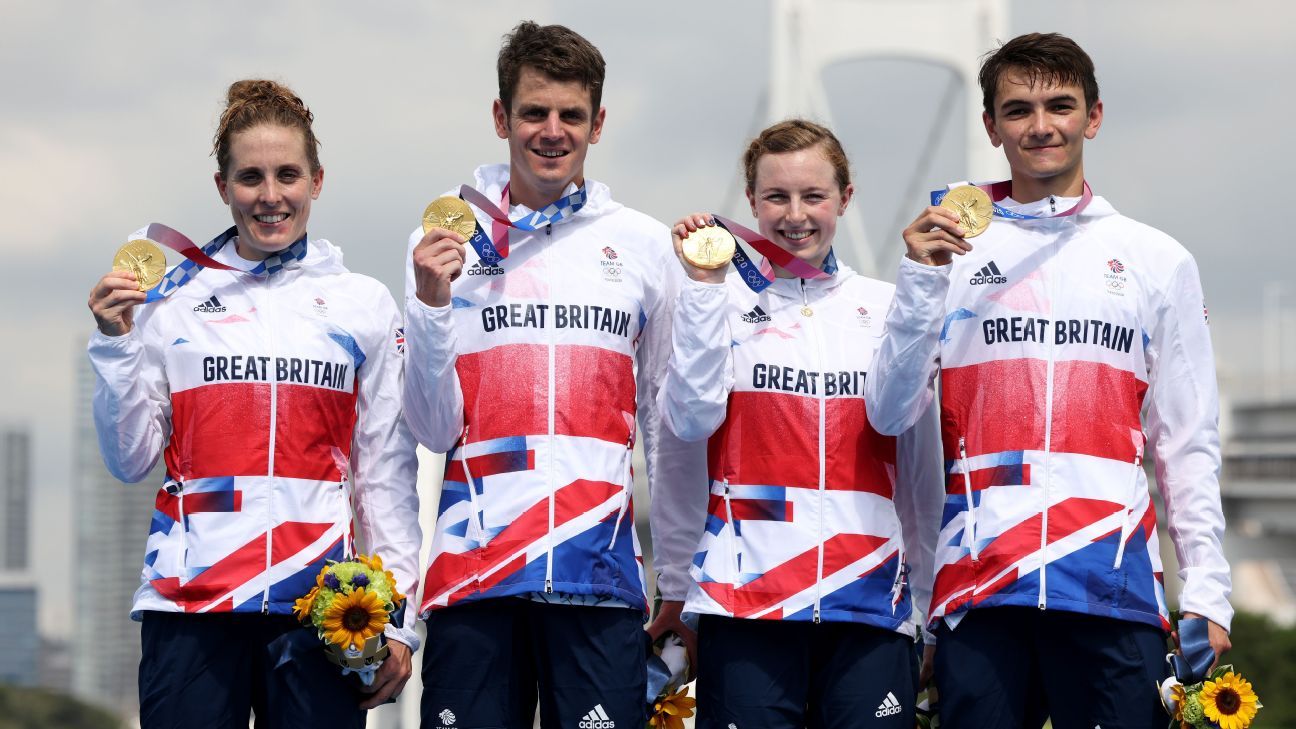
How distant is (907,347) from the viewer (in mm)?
4016

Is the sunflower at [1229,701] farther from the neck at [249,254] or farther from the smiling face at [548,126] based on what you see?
the neck at [249,254]

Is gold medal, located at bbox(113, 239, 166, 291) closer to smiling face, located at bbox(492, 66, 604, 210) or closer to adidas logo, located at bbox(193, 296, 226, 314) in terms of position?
adidas logo, located at bbox(193, 296, 226, 314)

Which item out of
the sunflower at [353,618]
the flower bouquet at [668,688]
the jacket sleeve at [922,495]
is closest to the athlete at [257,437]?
the sunflower at [353,618]

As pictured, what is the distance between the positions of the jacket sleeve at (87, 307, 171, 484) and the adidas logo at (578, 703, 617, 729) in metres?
1.21

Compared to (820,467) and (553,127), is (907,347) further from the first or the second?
(553,127)

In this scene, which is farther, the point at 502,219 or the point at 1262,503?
the point at 1262,503

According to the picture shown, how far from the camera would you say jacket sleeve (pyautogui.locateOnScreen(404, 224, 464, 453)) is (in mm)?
4000

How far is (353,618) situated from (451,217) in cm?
95

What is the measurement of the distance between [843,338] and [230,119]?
5.21 feet

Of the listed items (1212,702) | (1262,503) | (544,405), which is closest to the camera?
(1212,702)

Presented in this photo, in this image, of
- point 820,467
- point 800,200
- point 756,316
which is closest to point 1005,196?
point 800,200

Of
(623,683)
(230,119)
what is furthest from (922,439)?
(230,119)

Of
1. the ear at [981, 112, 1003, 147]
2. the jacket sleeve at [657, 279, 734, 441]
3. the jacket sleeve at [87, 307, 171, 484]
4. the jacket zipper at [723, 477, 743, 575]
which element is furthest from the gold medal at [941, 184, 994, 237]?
the jacket sleeve at [87, 307, 171, 484]

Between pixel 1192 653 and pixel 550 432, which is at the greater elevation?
pixel 550 432
